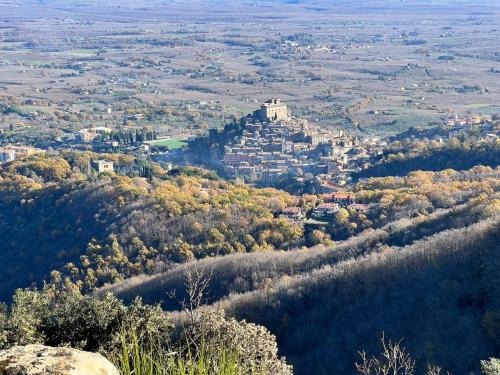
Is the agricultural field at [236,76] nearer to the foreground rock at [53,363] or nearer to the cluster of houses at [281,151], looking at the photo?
the cluster of houses at [281,151]

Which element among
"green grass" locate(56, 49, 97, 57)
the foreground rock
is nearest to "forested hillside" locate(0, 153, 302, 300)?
the foreground rock

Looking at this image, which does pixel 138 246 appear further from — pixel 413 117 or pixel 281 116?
pixel 413 117

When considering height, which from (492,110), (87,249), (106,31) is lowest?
(106,31)

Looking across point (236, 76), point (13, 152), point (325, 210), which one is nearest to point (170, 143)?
point (13, 152)

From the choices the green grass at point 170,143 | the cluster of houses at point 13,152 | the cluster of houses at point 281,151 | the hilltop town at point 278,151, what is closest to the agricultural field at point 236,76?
the green grass at point 170,143

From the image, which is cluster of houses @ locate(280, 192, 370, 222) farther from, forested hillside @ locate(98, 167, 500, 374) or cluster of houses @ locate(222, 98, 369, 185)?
cluster of houses @ locate(222, 98, 369, 185)

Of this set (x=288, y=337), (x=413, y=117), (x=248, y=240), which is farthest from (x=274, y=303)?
(x=413, y=117)
